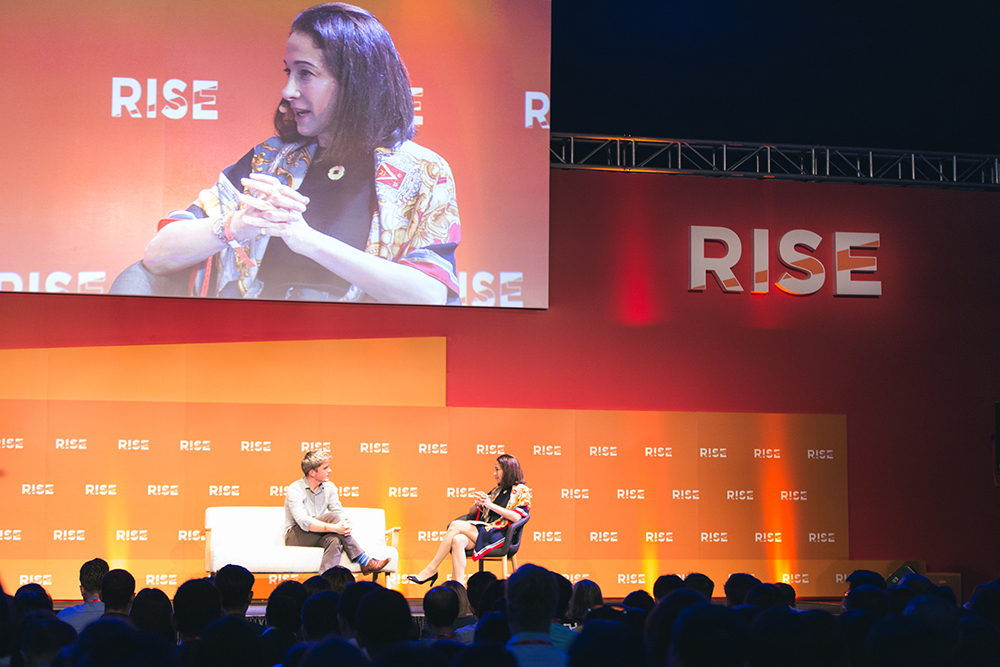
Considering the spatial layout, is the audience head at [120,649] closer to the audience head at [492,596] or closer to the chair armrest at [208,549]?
the audience head at [492,596]

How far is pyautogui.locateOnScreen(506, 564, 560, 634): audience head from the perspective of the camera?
7.47 ft

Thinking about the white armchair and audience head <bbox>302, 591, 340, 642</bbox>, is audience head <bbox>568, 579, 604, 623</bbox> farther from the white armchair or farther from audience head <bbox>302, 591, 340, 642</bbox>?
the white armchair

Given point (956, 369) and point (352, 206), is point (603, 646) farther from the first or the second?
point (956, 369)

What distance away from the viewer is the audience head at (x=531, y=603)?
2.28 meters

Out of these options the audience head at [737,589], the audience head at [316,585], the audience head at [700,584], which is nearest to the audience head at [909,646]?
the audience head at [737,589]

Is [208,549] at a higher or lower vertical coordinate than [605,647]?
lower

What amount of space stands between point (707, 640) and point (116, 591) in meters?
2.24

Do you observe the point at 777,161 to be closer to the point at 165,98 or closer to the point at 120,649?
the point at 165,98

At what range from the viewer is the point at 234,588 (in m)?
3.17

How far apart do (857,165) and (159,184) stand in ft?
17.9

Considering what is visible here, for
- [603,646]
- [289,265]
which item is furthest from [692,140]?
[603,646]

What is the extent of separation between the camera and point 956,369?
7.58 m

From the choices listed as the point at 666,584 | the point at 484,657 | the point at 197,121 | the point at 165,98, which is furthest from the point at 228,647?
the point at 165,98

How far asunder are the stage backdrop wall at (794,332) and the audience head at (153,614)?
434cm
